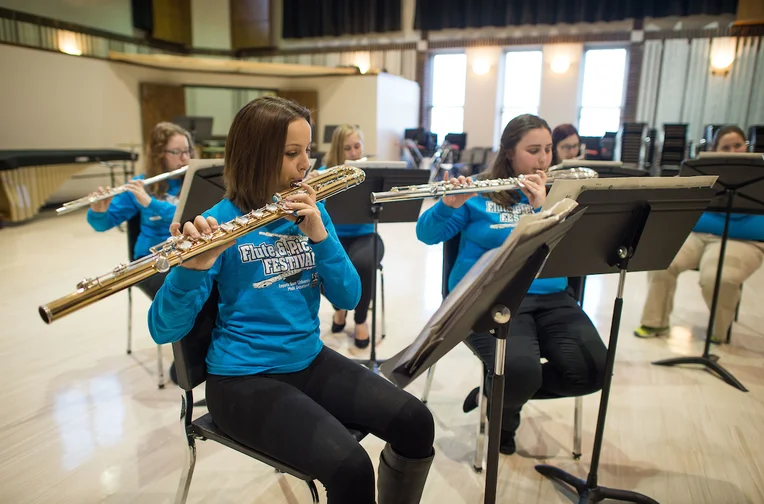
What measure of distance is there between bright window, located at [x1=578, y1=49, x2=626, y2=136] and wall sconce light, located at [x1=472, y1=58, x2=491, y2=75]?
2032 millimetres

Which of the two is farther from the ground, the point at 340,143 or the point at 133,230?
the point at 340,143

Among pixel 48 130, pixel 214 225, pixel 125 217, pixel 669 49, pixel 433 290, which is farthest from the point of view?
pixel 669 49

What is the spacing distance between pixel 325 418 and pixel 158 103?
31.7 feet

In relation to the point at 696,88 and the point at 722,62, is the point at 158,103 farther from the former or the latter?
the point at 722,62

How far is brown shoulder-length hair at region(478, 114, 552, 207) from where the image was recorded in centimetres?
214

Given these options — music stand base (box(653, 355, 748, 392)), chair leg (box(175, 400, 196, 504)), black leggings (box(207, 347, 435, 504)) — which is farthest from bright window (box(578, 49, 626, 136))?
chair leg (box(175, 400, 196, 504))

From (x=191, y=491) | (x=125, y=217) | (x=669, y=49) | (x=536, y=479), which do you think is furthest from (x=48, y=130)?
(x=669, y=49)

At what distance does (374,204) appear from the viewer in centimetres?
255

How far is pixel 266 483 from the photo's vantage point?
1.88 metres

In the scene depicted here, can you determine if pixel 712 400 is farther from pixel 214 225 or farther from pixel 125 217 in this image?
pixel 125 217

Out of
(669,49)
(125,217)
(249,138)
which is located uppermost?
(669,49)

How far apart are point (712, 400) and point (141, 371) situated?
9.58ft

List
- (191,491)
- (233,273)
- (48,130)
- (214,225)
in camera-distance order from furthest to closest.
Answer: (48,130)
(191,491)
(233,273)
(214,225)

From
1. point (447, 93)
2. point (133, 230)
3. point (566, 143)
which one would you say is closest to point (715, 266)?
point (566, 143)
